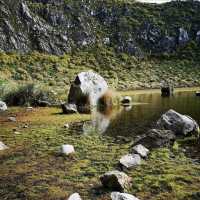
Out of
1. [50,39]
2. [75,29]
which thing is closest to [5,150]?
[50,39]

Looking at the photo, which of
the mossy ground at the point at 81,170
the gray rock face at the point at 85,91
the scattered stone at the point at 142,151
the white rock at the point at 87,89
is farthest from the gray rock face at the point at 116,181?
the white rock at the point at 87,89

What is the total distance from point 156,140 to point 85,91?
23489 mm

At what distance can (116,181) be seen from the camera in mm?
13062

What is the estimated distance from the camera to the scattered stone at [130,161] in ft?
51.1

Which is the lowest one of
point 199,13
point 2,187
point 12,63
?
point 2,187

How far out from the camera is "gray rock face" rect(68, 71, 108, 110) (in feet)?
140

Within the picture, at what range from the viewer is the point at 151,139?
19.6 metres

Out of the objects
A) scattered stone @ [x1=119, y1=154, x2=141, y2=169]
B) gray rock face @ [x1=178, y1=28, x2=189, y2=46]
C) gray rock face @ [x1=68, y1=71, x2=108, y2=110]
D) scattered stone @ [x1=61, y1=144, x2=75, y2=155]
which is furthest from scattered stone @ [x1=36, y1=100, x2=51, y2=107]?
gray rock face @ [x1=178, y1=28, x2=189, y2=46]

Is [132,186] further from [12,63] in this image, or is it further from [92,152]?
[12,63]

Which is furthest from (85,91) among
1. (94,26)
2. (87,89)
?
(94,26)

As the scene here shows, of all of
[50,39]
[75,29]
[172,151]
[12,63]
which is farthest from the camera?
[75,29]

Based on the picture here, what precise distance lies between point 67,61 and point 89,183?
97.9 m

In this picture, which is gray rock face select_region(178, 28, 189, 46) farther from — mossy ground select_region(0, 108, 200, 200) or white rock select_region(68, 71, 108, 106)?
mossy ground select_region(0, 108, 200, 200)

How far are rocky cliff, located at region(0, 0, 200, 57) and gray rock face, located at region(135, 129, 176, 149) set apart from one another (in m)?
95.4
